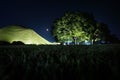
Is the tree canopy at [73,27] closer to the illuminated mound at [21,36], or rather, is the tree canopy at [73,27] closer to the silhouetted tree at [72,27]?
the silhouetted tree at [72,27]

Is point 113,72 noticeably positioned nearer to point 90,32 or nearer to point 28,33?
point 90,32

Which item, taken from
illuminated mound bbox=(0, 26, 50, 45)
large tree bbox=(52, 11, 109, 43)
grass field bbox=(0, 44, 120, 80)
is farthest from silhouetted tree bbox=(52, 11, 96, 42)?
grass field bbox=(0, 44, 120, 80)

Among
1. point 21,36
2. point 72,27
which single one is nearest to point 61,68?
A: point 72,27

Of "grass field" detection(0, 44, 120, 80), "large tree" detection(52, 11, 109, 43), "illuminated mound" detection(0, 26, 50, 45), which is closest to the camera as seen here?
"grass field" detection(0, 44, 120, 80)

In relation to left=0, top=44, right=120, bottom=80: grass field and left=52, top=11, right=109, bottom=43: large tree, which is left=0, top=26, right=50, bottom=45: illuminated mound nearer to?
left=52, top=11, right=109, bottom=43: large tree

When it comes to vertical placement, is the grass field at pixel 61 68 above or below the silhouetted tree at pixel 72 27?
below

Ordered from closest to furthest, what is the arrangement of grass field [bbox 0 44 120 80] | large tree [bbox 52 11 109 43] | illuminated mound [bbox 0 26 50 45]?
grass field [bbox 0 44 120 80] < large tree [bbox 52 11 109 43] < illuminated mound [bbox 0 26 50 45]

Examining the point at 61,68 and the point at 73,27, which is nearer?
the point at 61,68

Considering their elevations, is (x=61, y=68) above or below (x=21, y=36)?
below

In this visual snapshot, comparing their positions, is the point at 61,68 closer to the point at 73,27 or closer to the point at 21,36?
the point at 73,27

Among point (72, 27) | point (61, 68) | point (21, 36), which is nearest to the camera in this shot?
point (61, 68)

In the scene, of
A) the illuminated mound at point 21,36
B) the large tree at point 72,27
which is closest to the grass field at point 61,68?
the large tree at point 72,27

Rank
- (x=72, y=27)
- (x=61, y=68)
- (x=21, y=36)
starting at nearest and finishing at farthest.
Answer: (x=61, y=68)
(x=72, y=27)
(x=21, y=36)

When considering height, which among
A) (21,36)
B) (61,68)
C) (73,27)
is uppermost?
(21,36)
